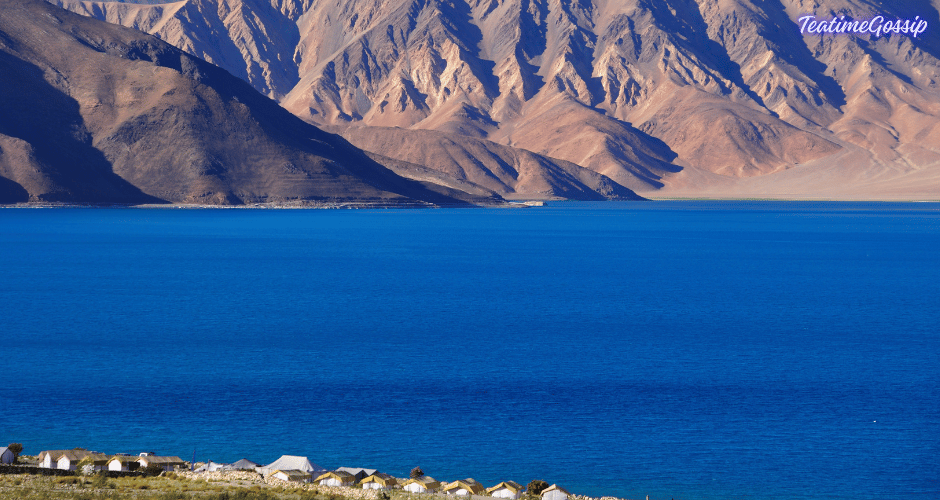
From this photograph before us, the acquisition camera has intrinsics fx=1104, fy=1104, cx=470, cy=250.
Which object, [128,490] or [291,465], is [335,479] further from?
[128,490]

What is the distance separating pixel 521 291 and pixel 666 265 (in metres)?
35.1

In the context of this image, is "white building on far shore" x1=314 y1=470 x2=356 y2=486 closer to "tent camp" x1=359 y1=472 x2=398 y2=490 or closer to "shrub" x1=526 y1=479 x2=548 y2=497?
"tent camp" x1=359 y1=472 x2=398 y2=490

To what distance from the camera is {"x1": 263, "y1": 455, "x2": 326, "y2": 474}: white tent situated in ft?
129

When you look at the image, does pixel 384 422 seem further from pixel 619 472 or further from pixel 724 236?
pixel 724 236

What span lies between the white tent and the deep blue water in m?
3.65

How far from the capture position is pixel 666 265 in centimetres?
13075

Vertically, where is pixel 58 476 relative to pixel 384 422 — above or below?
below

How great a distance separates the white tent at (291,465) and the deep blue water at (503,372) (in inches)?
144

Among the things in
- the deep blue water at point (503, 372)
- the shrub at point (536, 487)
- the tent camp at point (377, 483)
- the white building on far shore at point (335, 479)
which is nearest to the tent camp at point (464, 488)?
the shrub at point (536, 487)

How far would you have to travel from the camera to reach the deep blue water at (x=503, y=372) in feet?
146

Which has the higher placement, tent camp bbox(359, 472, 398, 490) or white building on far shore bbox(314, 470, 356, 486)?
white building on far shore bbox(314, 470, 356, 486)

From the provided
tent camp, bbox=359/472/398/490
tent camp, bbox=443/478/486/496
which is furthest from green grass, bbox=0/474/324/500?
tent camp, bbox=443/478/486/496

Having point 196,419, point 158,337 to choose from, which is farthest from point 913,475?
point 158,337

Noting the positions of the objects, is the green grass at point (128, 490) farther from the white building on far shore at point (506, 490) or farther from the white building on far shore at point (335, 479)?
the white building on far shore at point (506, 490)
